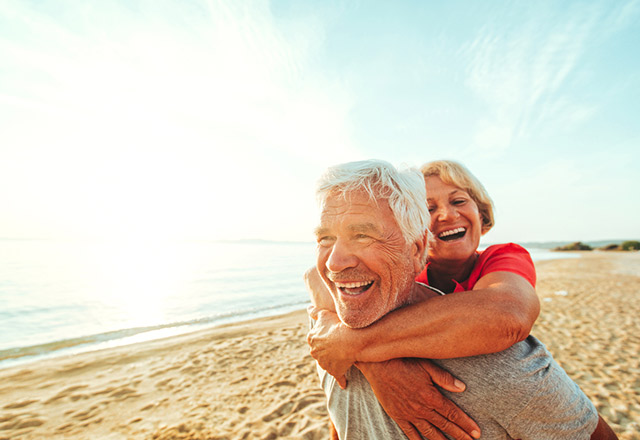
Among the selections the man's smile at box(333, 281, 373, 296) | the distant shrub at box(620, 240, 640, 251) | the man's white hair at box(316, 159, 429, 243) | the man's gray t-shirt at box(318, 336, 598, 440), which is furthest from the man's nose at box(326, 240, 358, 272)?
the distant shrub at box(620, 240, 640, 251)

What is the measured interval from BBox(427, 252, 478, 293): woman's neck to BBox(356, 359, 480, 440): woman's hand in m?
1.51

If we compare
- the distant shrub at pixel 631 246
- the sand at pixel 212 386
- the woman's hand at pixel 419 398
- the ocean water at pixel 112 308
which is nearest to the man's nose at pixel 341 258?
the woman's hand at pixel 419 398

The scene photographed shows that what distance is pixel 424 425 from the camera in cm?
145

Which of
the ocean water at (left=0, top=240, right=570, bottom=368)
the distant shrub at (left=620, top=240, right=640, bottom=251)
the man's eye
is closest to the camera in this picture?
the man's eye

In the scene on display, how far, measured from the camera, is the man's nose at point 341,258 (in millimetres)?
1551

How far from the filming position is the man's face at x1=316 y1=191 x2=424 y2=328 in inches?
61.7

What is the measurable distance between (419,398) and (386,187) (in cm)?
106

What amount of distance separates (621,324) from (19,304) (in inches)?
803

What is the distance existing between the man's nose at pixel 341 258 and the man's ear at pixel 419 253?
1.31 feet

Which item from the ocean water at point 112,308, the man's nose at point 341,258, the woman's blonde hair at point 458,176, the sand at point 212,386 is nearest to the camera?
the man's nose at point 341,258

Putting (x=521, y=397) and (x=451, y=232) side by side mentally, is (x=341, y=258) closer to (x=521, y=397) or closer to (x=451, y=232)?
(x=521, y=397)

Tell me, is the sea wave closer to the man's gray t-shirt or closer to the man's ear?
the man's ear

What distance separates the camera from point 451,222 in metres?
2.70

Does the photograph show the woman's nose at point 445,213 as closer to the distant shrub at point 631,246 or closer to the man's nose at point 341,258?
the man's nose at point 341,258
